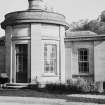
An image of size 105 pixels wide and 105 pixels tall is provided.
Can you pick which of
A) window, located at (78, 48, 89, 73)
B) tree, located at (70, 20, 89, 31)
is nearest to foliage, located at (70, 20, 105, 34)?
tree, located at (70, 20, 89, 31)

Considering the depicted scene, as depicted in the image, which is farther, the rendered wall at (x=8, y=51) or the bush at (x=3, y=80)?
the rendered wall at (x=8, y=51)

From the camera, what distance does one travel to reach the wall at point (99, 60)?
22.4 meters

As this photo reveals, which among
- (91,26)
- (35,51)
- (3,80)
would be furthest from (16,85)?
(91,26)

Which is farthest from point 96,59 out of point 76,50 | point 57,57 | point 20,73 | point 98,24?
point 98,24

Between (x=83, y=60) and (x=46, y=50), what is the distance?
11.0 ft

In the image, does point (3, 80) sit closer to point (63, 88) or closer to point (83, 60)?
point (63, 88)

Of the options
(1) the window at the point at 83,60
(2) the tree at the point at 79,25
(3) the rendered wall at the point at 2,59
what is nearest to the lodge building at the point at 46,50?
(1) the window at the point at 83,60

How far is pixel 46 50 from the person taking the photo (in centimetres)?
2159

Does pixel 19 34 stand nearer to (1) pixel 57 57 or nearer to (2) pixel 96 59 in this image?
(1) pixel 57 57

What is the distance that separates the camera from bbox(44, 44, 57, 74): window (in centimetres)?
2155

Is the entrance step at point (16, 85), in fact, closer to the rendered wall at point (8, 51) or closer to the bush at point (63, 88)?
the rendered wall at point (8, 51)

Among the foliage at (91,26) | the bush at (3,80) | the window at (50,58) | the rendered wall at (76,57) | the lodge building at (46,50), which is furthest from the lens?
the foliage at (91,26)

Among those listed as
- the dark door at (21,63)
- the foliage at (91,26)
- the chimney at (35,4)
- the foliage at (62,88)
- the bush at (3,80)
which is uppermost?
the foliage at (91,26)

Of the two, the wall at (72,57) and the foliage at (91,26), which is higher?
the foliage at (91,26)
